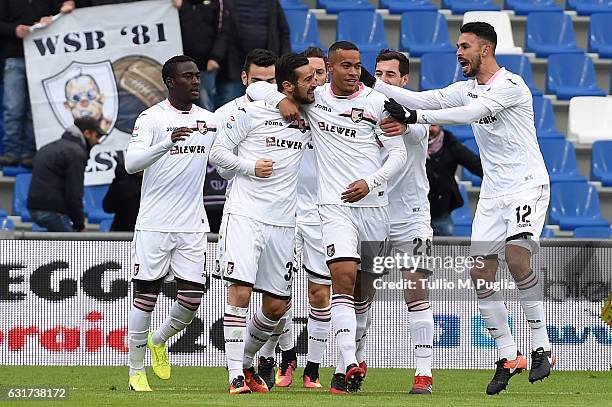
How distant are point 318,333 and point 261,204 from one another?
4.23ft

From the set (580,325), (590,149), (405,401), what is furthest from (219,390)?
(590,149)

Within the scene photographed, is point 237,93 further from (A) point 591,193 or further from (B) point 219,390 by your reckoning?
(B) point 219,390

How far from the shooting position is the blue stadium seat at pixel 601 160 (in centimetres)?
1780

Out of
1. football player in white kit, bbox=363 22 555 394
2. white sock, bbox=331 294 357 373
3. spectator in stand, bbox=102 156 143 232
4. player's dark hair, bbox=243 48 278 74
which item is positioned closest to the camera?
white sock, bbox=331 294 357 373

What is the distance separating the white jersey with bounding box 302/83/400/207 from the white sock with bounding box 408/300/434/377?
2.97 feet

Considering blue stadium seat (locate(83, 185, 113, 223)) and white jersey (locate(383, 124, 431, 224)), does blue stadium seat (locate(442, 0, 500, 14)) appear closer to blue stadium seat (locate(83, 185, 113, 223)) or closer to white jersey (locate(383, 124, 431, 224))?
blue stadium seat (locate(83, 185, 113, 223))

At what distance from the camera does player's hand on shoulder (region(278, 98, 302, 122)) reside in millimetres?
10570

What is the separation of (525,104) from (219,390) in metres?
2.96

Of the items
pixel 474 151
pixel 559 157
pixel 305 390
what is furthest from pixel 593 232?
pixel 305 390

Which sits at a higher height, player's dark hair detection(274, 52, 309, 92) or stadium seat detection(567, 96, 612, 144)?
player's dark hair detection(274, 52, 309, 92)

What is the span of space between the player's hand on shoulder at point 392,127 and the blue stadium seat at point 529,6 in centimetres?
937

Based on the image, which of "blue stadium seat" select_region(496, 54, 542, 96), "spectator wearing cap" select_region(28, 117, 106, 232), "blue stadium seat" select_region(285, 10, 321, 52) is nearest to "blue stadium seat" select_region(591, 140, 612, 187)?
"blue stadium seat" select_region(496, 54, 542, 96)

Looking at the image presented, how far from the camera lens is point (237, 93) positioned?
17.1 m

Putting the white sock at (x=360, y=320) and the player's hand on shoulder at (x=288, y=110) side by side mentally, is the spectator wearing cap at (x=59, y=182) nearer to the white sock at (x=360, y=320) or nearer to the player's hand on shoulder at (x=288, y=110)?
the white sock at (x=360, y=320)
